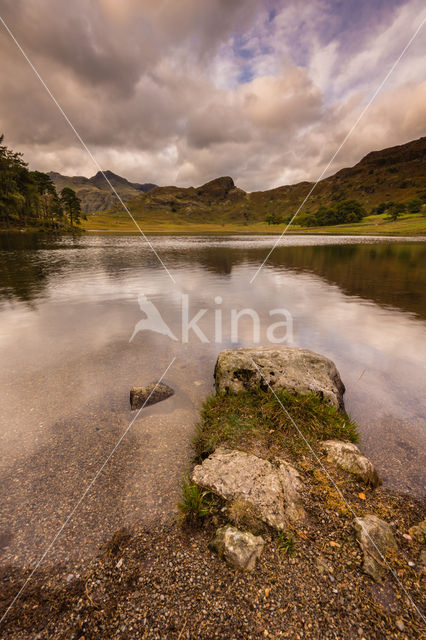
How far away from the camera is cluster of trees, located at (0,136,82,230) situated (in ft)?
338

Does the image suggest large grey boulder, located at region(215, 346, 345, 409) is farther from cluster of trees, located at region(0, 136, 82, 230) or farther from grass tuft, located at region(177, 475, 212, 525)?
cluster of trees, located at region(0, 136, 82, 230)

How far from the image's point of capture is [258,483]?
460 centimetres

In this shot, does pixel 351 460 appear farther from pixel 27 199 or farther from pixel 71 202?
pixel 71 202

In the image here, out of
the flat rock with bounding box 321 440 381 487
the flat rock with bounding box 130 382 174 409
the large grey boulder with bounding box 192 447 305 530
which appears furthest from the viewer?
the flat rock with bounding box 130 382 174 409

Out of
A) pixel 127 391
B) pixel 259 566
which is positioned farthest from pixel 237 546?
pixel 127 391

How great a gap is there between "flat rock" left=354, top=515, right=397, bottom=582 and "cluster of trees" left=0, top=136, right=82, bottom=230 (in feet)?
439

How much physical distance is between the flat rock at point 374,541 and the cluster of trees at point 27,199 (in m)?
134

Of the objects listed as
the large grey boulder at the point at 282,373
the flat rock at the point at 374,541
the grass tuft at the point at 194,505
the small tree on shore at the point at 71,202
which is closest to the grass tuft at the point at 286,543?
the flat rock at the point at 374,541

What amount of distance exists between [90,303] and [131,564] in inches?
670

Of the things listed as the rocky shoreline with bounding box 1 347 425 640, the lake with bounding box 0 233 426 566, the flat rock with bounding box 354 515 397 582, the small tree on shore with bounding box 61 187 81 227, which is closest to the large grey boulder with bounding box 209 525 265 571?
the rocky shoreline with bounding box 1 347 425 640

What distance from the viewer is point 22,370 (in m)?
9.23

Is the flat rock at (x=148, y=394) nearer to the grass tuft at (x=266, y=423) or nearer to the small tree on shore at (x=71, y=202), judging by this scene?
the grass tuft at (x=266, y=423)

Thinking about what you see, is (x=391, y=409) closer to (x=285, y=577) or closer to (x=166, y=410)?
(x=285, y=577)

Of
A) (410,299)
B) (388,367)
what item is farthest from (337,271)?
(388,367)
